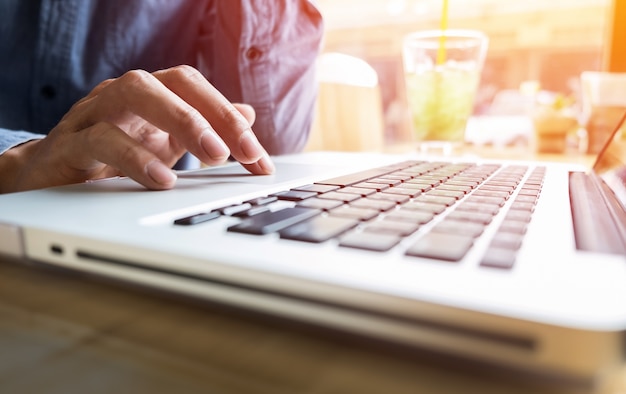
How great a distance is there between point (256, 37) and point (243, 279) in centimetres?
66

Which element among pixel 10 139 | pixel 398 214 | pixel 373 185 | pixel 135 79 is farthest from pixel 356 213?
pixel 10 139

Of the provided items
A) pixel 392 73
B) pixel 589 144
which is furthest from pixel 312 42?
pixel 392 73

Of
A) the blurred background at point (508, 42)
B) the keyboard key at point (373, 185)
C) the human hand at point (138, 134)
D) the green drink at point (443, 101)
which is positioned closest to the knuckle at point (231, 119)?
the human hand at point (138, 134)

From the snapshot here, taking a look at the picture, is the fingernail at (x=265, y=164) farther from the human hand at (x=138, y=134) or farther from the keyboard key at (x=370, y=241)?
the keyboard key at (x=370, y=241)

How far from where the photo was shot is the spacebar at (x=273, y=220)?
0.72 feet

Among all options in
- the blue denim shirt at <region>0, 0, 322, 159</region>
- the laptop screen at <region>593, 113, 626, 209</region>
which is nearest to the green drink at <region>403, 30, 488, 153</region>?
the blue denim shirt at <region>0, 0, 322, 159</region>

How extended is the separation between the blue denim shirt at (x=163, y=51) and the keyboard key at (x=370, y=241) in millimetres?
486

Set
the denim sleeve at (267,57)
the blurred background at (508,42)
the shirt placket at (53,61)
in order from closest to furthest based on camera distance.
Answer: the shirt placket at (53,61) → the denim sleeve at (267,57) → the blurred background at (508,42)

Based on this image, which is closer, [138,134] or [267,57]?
[138,134]

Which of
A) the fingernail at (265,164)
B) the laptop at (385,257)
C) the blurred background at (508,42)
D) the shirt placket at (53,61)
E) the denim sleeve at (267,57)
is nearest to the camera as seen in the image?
the laptop at (385,257)

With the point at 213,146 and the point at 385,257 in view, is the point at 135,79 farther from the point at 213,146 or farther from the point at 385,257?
the point at 385,257

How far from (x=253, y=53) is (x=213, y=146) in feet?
1.49

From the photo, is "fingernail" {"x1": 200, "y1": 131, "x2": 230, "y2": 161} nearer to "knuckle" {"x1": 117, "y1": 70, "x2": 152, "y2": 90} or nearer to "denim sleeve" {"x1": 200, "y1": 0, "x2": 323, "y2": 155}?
"knuckle" {"x1": 117, "y1": 70, "x2": 152, "y2": 90}

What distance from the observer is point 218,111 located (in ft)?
1.34
